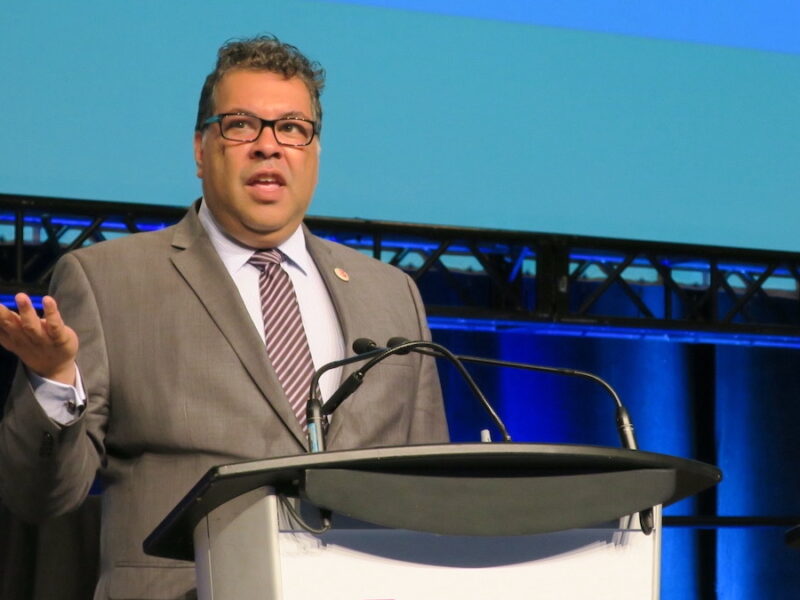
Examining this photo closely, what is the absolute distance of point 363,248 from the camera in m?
4.90

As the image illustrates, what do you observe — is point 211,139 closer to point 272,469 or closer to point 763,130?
point 272,469

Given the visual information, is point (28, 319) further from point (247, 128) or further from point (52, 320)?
point (247, 128)

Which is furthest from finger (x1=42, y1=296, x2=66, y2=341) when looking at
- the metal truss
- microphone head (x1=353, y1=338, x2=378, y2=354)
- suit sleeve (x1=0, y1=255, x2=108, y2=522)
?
the metal truss

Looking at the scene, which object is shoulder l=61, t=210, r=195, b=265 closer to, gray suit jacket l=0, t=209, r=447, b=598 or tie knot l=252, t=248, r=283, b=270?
gray suit jacket l=0, t=209, r=447, b=598

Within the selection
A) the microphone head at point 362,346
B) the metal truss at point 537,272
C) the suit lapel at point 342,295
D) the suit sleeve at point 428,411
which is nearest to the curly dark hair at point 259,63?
the suit lapel at point 342,295

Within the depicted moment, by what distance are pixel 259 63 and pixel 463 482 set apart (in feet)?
3.69

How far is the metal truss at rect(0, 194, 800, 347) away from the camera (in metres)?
4.53

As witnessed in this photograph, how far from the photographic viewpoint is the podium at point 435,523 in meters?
1.30

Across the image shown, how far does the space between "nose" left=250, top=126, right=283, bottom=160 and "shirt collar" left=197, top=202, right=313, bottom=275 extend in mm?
160

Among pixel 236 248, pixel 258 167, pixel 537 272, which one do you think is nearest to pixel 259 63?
pixel 258 167

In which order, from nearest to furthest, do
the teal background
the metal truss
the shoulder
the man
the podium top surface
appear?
the podium top surface → the man → the shoulder → the teal background → the metal truss

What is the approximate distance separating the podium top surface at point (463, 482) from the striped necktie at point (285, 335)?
572mm

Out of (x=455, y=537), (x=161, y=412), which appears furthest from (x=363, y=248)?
(x=455, y=537)

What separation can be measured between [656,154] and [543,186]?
1.47 ft
